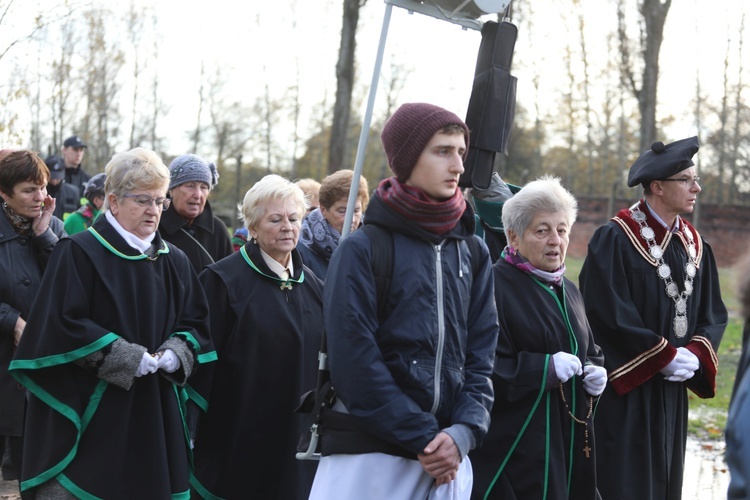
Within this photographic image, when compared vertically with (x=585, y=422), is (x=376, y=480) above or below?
below

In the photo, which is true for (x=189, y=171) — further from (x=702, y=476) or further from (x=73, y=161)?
(x=73, y=161)

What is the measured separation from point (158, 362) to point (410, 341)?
5.30 ft

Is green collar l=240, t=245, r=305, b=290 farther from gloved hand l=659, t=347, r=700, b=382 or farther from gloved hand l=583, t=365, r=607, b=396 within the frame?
gloved hand l=659, t=347, r=700, b=382

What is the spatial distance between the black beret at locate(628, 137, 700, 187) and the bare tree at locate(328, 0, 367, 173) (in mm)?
10356

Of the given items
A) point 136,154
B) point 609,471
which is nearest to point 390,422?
point 136,154

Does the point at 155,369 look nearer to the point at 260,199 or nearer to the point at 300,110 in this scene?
the point at 260,199

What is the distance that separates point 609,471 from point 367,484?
2548 millimetres

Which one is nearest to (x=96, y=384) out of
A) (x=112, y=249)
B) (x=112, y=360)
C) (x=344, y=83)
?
(x=112, y=360)

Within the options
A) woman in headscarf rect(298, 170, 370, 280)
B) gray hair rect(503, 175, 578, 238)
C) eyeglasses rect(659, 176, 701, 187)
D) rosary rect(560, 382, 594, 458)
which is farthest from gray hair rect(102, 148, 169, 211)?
eyeglasses rect(659, 176, 701, 187)

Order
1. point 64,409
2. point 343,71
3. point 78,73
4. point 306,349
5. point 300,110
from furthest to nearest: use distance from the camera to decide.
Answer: point 300,110 → point 78,73 → point 343,71 → point 306,349 → point 64,409

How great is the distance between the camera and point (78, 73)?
31656 millimetres

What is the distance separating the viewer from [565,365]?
455 centimetres

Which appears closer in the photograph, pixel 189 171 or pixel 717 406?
pixel 189 171

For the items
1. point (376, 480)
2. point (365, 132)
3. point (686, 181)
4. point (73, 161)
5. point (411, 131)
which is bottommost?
point (376, 480)
